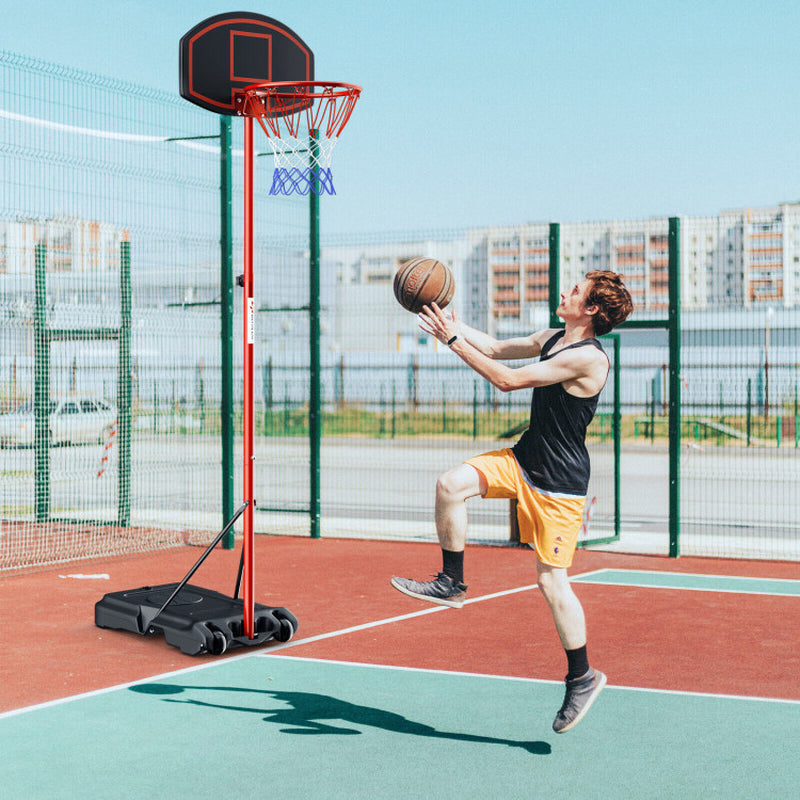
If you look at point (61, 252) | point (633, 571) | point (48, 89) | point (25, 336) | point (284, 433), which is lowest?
point (633, 571)

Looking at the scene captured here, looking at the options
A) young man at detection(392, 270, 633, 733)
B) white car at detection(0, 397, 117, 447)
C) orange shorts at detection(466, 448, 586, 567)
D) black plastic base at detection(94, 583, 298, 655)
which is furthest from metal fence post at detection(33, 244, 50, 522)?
orange shorts at detection(466, 448, 586, 567)

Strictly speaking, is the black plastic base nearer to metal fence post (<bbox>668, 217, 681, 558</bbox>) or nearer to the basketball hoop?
the basketball hoop

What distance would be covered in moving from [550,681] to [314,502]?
643 cm

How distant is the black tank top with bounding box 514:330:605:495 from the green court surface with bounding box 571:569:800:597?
438cm

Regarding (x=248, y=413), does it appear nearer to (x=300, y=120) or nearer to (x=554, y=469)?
(x=300, y=120)

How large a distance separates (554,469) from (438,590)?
0.82 m

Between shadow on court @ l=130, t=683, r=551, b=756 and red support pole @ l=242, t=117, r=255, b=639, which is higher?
red support pole @ l=242, t=117, r=255, b=639

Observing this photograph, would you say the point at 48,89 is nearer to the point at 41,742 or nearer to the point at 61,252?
the point at 61,252

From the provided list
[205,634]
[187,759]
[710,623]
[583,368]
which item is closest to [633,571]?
[710,623]

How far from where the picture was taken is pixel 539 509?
532cm

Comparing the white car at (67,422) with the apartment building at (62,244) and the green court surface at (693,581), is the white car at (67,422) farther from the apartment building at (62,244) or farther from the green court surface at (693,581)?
the green court surface at (693,581)

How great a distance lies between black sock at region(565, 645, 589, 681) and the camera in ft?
17.2

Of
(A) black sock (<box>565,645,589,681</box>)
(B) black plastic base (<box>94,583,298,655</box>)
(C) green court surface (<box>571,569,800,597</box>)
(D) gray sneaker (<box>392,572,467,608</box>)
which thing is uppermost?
(D) gray sneaker (<box>392,572,467,608</box>)

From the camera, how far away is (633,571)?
33.5 ft
